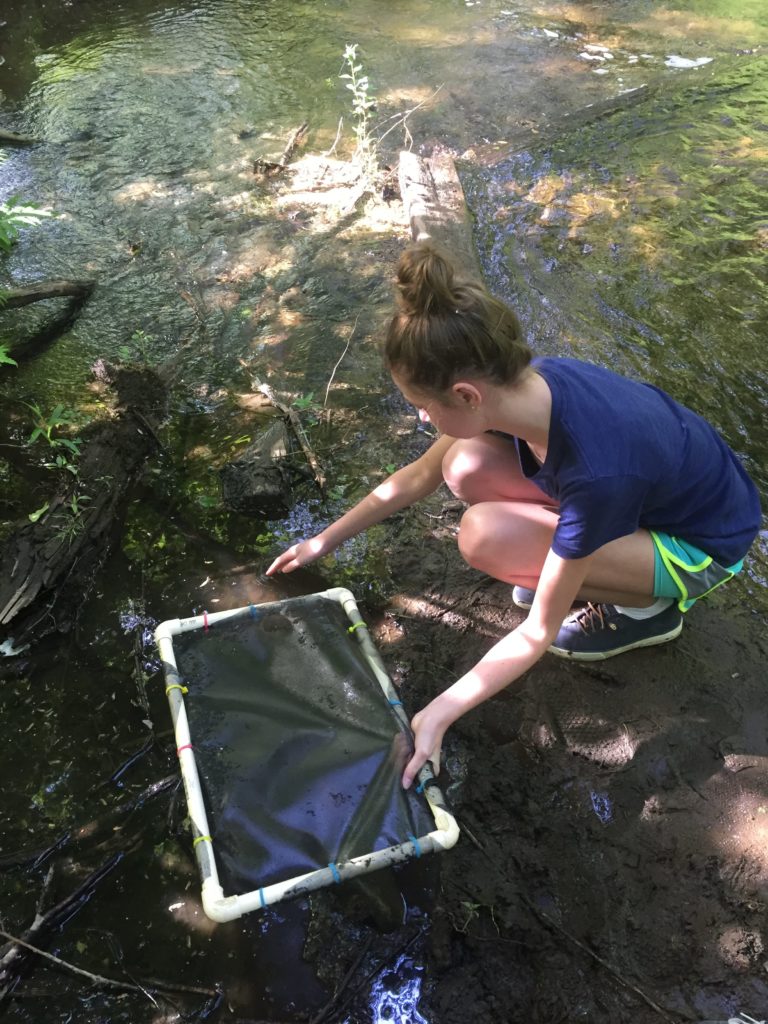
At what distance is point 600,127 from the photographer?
554cm

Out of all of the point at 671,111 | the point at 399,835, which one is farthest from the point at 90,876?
the point at 671,111

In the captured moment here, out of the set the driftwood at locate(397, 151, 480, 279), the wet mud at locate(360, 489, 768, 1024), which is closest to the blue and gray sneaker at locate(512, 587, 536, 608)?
the wet mud at locate(360, 489, 768, 1024)

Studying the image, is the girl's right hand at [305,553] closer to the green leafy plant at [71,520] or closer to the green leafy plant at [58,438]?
the green leafy plant at [71,520]

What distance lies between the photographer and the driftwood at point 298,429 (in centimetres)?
276

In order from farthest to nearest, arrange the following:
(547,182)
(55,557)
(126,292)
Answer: (547,182)
(126,292)
(55,557)

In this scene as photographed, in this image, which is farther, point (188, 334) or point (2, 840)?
point (188, 334)

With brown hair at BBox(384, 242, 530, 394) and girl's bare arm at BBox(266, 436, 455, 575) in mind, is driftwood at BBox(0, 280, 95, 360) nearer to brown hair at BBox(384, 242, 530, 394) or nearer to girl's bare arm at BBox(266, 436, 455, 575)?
girl's bare arm at BBox(266, 436, 455, 575)

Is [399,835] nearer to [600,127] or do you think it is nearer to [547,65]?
[600,127]

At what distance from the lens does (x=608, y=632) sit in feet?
6.90

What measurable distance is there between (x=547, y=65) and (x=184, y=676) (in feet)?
22.9

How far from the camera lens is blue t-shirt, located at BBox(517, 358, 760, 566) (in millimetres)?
1513

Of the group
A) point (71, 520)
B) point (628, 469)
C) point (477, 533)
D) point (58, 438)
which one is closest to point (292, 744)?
point (477, 533)

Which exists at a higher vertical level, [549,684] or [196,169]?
[196,169]

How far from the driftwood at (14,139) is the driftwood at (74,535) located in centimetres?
368
